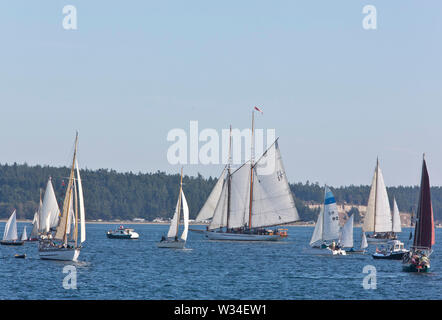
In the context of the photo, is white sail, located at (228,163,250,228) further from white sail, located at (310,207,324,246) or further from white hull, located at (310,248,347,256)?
white hull, located at (310,248,347,256)

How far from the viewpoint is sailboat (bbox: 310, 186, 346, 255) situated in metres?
100

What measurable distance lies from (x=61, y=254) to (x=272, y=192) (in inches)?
2130

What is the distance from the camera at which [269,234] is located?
5669 inches

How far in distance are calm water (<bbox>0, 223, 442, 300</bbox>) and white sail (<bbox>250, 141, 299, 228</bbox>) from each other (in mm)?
26201

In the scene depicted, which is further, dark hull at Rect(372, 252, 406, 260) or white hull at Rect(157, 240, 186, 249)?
white hull at Rect(157, 240, 186, 249)

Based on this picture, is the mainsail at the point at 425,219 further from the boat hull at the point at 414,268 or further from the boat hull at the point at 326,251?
the boat hull at the point at 326,251

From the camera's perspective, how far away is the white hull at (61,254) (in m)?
83.2

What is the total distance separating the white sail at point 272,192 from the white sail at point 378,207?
14.8m

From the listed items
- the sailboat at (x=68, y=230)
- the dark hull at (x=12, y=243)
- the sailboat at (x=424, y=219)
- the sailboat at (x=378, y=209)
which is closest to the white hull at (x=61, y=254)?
the sailboat at (x=68, y=230)

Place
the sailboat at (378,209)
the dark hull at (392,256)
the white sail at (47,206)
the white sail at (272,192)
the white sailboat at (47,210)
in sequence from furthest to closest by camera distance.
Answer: the sailboat at (378,209) < the white sail at (272,192) < the white sail at (47,206) < the white sailboat at (47,210) < the dark hull at (392,256)

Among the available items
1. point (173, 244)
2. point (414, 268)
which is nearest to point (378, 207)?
point (173, 244)

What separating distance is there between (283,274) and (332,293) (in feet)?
50.8

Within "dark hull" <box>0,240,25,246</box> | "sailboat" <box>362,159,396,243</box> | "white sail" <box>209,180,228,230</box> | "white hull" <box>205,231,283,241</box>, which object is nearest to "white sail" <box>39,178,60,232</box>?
"dark hull" <box>0,240,25,246</box>
